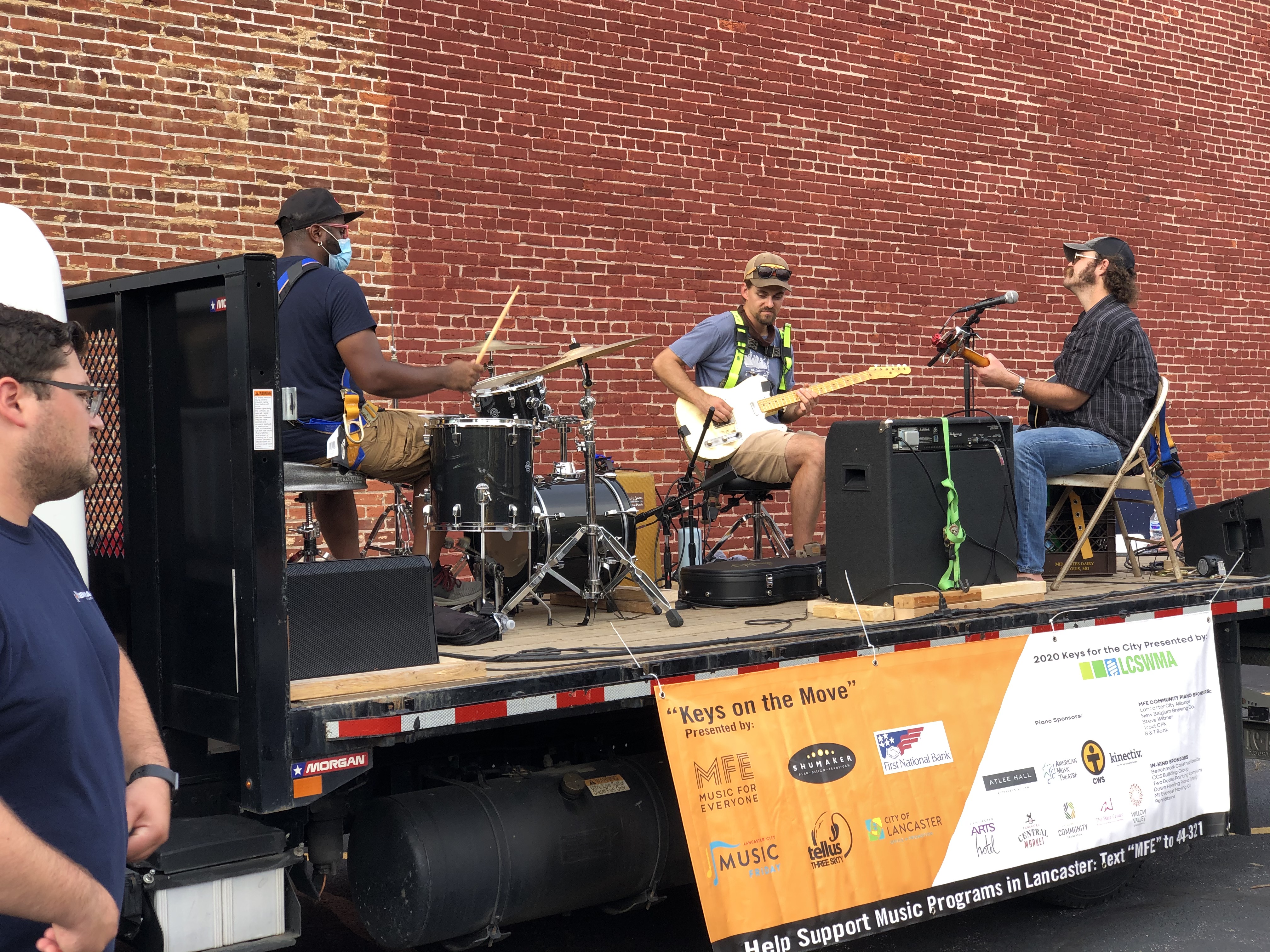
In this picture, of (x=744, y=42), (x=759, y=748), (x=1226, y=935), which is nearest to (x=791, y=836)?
(x=759, y=748)

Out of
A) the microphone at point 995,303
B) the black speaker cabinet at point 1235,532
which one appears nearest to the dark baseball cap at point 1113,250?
the microphone at point 995,303

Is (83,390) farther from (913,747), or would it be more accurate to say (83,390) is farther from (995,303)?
(995,303)

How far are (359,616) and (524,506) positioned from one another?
66.2 inches

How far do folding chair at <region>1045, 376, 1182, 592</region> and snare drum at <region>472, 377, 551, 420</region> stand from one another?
2.43 meters

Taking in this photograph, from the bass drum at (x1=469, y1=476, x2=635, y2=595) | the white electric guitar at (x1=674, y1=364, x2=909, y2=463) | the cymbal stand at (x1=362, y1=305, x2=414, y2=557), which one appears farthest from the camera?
the cymbal stand at (x1=362, y1=305, x2=414, y2=557)

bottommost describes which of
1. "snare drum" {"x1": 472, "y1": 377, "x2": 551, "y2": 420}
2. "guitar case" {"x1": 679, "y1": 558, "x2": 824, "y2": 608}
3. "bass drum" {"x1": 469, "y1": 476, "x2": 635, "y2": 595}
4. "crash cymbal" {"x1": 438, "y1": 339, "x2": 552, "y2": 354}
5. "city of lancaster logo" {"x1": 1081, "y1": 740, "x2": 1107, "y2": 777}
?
"city of lancaster logo" {"x1": 1081, "y1": 740, "x2": 1107, "y2": 777}

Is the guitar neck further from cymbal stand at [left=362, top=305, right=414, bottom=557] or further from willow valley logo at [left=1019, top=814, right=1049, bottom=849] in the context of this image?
willow valley logo at [left=1019, top=814, right=1049, bottom=849]

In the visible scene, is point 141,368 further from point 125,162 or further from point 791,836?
point 125,162

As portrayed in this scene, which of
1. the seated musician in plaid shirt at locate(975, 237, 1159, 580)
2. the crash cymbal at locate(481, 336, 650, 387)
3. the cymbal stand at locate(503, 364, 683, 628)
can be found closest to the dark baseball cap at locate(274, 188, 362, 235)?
the crash cymbal at locate(481, 336, 650, 387)

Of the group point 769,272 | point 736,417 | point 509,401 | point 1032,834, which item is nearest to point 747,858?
point 1032,834

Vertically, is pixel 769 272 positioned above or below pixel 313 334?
above

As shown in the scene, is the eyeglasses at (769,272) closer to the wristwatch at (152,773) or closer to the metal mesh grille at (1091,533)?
the metal mesh grille at (1091,533)

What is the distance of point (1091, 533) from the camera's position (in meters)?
6.52

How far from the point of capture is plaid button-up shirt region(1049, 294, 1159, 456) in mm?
6254
